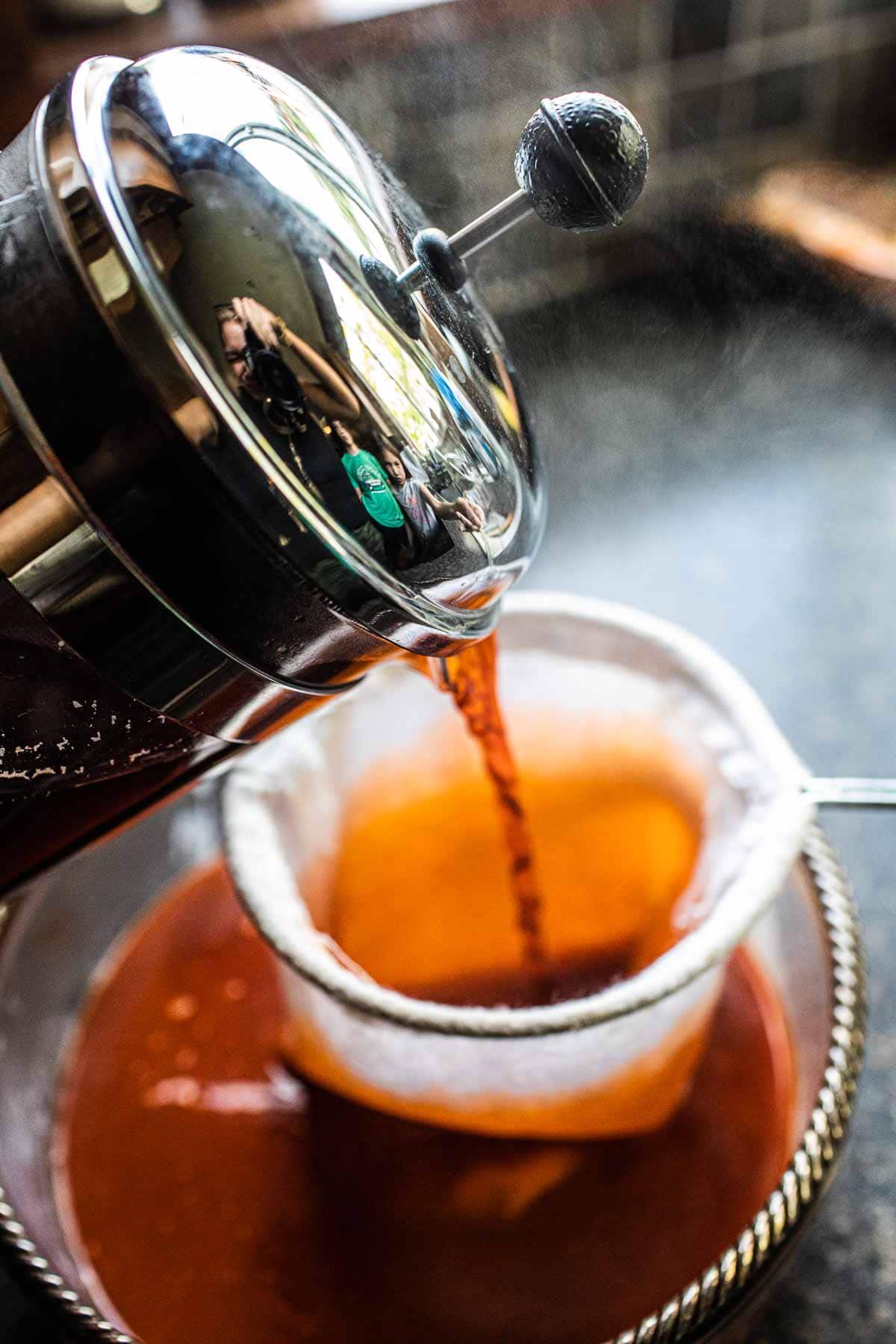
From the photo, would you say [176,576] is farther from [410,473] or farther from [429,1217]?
[429,1217]

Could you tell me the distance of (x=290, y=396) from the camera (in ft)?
1.35

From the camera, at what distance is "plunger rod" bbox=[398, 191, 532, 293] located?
46 cm

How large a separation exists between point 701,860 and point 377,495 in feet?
1.30

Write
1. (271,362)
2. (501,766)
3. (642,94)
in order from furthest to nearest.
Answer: (642,94) < (501,766) < (271,362)

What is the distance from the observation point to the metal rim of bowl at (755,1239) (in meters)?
0.56

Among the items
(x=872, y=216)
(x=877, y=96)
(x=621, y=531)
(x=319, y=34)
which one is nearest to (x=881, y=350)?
(x=872, y=216)

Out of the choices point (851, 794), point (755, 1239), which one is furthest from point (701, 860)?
point (755, 1239)

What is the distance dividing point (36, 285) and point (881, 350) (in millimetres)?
1205

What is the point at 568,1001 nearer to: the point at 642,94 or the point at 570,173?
the point at 570,173

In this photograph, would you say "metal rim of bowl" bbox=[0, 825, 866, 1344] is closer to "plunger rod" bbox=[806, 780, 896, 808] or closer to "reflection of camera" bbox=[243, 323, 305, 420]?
"plunger rod" bbox=[806, 780, 896, 808]

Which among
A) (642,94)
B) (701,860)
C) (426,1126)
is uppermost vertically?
(642,94)

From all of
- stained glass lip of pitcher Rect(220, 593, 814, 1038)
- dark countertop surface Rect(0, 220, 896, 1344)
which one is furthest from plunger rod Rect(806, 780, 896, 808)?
dark countertop surface Rect(0, 220, 896, 1344)

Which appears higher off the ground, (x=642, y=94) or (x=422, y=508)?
(x=422, y=508)

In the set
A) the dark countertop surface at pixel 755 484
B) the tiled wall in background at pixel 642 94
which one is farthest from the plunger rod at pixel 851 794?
the tiled wall in background at pixel 642 94
